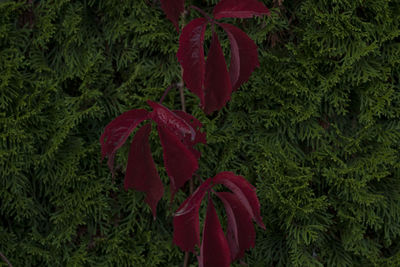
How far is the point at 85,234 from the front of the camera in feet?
4.58

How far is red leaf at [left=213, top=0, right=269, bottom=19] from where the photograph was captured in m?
0.79

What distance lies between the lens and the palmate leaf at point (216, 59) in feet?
2.41

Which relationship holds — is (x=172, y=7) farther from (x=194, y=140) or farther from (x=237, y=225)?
(x=237, y=225)

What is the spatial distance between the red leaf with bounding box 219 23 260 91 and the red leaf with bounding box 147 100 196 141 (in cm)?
16

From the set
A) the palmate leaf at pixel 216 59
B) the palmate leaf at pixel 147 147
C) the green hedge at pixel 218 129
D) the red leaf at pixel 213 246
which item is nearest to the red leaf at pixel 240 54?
the palmate leaf at pixel 216 59

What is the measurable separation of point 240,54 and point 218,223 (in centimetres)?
33

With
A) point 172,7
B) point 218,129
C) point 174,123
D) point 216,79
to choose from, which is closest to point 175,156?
point 174,123

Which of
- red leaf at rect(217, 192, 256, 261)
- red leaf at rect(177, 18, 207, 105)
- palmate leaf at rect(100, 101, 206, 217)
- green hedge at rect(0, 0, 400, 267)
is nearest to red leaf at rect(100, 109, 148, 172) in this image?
palmate leaf at rect(100, 101, 206, 217)

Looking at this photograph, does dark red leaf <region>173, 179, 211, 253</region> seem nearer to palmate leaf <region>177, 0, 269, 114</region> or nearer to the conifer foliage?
the conifer foliage

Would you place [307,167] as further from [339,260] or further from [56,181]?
[56,181]

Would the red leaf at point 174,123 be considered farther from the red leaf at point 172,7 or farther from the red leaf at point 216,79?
the red leaf at point 172,7

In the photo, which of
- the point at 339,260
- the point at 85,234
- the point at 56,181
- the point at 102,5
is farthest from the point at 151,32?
the point at 339,260

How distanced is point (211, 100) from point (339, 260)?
849mm

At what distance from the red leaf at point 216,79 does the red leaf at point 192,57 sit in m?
0.03
